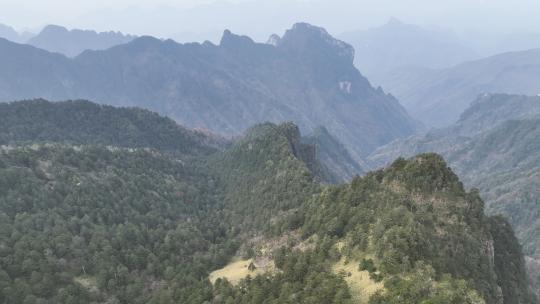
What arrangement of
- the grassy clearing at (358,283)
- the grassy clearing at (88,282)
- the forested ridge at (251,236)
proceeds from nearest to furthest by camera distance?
the grassy clearing at (358,283), the forested ridge at (251,236), the grassy clearing at (88,282)

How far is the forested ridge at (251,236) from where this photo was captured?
246 feet

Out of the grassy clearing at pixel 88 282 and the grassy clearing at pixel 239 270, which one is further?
the grassy clearing at pixel 88 282

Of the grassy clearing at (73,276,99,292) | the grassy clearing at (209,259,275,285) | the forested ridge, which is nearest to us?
the forested ridge

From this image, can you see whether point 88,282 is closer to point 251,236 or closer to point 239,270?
point 239,270

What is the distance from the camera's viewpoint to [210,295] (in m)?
96.1

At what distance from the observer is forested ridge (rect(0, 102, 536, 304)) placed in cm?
7488

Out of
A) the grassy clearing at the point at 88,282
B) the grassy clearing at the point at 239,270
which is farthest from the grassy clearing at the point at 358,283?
the grassy clearing at the point at 88,282

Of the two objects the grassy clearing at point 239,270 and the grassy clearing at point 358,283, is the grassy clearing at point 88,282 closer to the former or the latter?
the grassy clearing at point 239,270

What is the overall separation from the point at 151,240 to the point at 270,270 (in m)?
48.8

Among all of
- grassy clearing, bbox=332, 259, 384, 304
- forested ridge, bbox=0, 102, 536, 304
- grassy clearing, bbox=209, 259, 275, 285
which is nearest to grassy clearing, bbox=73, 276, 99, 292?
forested ridge, bbox=0, 102, 536, 304

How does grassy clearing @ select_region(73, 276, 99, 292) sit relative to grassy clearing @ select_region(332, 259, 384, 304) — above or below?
above

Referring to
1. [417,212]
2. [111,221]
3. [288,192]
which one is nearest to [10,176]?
[111,221]

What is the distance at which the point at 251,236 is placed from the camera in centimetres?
13325

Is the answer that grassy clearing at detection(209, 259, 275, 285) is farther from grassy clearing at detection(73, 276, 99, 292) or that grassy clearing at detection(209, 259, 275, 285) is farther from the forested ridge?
grassy clearing at detection(73, 276, 99, 292)
